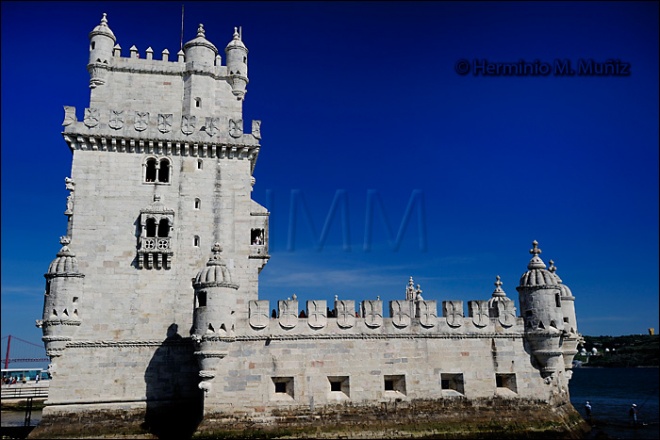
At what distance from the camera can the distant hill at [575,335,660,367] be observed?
129250mm

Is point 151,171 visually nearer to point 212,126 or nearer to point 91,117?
point 91,117

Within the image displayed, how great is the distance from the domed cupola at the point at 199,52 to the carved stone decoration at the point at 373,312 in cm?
1656

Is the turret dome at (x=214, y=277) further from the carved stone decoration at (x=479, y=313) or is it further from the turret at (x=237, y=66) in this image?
the carved stone decoration at (x=479, y=313)

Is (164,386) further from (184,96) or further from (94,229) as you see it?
(184,96)

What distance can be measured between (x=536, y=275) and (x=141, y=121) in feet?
72.0

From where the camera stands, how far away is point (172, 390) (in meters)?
24.4

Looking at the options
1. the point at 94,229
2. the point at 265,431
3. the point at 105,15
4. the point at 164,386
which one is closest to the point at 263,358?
the point at 265,431

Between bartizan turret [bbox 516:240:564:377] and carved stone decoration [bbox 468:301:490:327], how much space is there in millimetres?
1999

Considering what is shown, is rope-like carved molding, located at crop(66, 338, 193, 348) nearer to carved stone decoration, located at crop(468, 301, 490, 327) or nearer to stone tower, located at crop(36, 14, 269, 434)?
stone tower, located at crop(36, 14, 269, 434)

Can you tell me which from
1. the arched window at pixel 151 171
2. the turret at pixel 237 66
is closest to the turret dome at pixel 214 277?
the arched window at pixel 151 171

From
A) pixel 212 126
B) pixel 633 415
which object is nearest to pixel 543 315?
pixel 633 415

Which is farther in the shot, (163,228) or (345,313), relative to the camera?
(163,228)

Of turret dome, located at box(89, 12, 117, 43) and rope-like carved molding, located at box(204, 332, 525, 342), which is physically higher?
turret dome, located at box(89, 12, 117, 43)

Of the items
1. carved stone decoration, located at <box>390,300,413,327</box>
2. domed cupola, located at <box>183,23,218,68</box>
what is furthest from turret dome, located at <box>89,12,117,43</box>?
carved stone decoration, located at <box>390,300,413,327</box>
